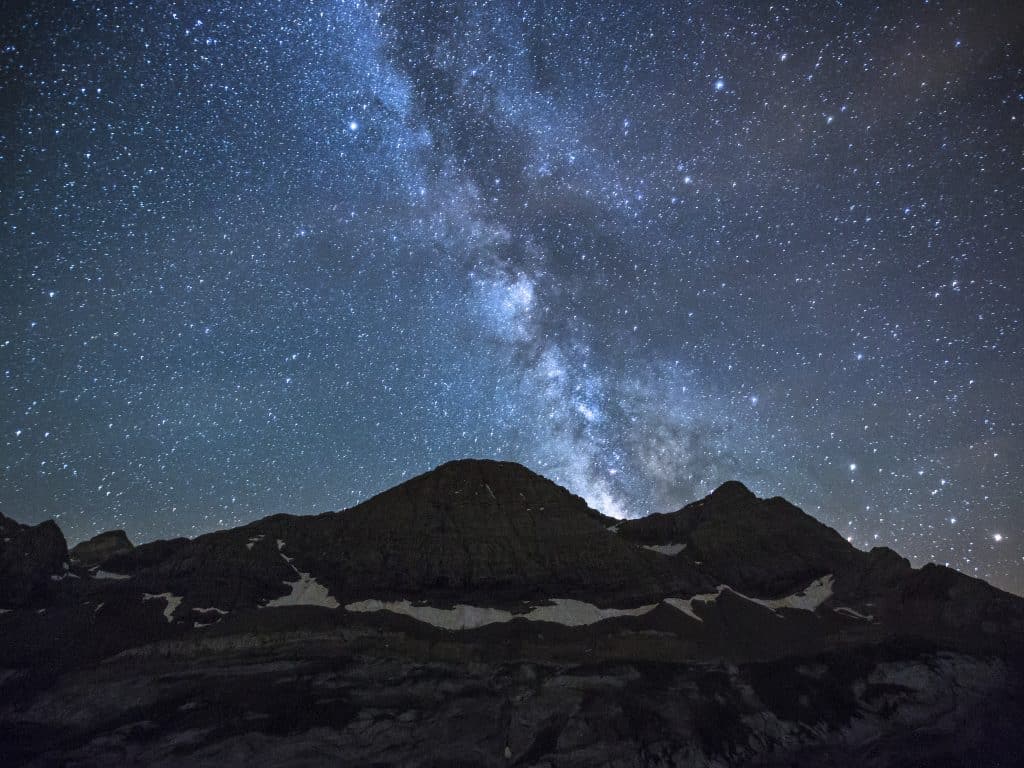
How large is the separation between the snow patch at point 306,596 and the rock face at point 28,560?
29.5 m

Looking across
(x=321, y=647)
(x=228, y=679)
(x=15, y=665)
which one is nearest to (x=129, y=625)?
(x=15, y=665)

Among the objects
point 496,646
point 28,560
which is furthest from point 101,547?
point 496,646

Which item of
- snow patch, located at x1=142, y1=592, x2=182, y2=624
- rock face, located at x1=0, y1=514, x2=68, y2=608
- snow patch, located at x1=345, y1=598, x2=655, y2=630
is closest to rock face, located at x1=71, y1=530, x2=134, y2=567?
→ rock face, located at x1=0, y1=514, x2=68, y2=608

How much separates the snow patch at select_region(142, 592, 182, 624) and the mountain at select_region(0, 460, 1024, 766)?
1.69ft

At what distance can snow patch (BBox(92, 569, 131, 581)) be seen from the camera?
76312 mm

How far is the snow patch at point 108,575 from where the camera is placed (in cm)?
7631

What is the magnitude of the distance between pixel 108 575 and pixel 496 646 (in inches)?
2260

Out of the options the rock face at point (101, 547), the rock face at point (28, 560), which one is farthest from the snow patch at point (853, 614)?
the rock face at point (101, 547)

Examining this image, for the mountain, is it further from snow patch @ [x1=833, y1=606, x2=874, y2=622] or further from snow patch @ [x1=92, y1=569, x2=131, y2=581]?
snow patch @ [x1=92, y1=569, x2=131, y2=581]

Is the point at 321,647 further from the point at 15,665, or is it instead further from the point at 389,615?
the point at 15,665

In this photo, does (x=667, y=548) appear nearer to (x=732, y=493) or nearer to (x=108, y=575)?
(x=732, y=493)

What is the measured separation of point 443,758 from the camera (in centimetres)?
4469

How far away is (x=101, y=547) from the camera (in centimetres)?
9700

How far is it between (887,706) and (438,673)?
42723 mm
